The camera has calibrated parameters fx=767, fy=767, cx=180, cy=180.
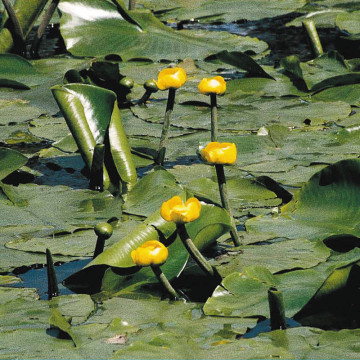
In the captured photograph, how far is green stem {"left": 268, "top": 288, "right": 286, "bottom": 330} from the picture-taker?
1.18 meters

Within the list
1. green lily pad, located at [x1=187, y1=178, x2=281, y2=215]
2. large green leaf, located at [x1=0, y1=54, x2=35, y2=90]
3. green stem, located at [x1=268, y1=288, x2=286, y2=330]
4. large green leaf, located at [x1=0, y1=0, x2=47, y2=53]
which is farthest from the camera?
large green leaf, located at [x1=0, y1=0, x2=47, y2=53]

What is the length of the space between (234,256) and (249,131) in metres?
0.93

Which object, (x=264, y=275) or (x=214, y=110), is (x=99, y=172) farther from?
(x=264, y=275)

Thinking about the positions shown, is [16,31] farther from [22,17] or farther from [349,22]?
[349,22]

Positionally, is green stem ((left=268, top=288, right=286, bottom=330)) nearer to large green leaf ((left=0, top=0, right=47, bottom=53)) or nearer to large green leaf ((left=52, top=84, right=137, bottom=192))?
large green leaf ((left=52, top=84, right=137, bottom=192))

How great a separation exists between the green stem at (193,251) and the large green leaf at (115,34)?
1.87 m

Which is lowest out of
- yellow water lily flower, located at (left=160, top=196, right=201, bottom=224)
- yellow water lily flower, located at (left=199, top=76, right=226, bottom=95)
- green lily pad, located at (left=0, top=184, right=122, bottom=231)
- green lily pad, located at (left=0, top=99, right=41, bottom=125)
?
green lily pad, located at (left=0, top=99, right=41, bottom=125)

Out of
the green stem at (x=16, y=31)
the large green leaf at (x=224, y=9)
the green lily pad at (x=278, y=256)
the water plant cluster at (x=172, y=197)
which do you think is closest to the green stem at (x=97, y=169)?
the water plant cluster at (x=172, y=197)

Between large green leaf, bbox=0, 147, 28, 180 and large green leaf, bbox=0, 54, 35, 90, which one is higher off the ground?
large green leaf, bbox=0, 147, 28, 180

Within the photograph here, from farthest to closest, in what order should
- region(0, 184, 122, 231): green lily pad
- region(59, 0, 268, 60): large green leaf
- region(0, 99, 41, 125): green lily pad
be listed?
region(59, 0, 268, 60): large green leaf
region(0, 99, 41, 125): green lily pad
region(0, 184, 122, 231): green lily pad

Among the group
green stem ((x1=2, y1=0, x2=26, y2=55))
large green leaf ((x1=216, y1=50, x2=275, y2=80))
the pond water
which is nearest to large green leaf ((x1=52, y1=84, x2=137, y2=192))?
the pond water

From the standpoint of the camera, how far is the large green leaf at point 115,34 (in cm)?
313

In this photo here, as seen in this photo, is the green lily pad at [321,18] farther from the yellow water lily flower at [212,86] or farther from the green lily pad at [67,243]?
the green lily pad at [67,243]

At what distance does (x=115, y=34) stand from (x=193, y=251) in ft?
6.65
